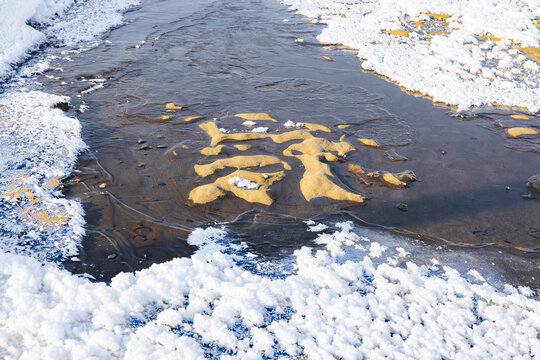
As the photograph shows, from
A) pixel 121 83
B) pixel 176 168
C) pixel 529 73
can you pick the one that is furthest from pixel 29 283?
pixel 529 73

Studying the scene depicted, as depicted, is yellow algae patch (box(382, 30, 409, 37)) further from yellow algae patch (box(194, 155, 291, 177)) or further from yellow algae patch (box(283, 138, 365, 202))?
yellow algae patch (box(194, 155, 291, 177))

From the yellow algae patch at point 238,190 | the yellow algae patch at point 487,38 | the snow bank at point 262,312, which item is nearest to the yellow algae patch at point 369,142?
the yellow algae patch at point 238,190

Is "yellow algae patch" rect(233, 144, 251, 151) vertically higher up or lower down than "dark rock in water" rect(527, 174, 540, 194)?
higher up

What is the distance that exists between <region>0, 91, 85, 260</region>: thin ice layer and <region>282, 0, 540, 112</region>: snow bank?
25.8 ft

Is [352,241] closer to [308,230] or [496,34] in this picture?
[308,230]

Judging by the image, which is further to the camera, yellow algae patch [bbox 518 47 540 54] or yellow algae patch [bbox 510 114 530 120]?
yellow algae patch [bbox 518 47 540 54]

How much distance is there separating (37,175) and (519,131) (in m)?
8.97

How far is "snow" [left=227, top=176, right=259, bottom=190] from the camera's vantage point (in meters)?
6.16

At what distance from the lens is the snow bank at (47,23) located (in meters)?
11.3

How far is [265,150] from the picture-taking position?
726 centimetres

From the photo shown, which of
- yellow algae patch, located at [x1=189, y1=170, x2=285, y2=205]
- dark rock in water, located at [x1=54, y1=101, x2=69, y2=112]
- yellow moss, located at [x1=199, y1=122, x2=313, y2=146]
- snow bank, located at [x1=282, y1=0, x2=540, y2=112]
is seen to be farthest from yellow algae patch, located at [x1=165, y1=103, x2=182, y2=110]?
snow bank, located at [x1=282, y1=0, x2=540, y2=112]

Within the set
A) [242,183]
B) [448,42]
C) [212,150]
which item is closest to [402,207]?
[242,183]

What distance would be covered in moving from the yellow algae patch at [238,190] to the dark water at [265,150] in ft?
0.39

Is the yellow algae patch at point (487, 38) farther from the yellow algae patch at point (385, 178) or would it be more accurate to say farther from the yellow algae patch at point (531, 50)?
the yellow algae patch at point (385, 178)
